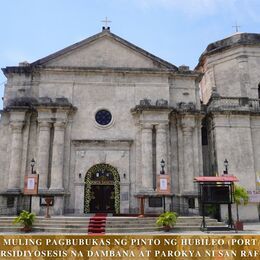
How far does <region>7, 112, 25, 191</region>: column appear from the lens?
74.5 feet

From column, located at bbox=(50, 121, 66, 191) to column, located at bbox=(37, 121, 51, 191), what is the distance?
481 mm

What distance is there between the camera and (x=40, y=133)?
23.5 metres

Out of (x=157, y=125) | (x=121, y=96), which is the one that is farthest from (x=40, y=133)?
(x=157, y=125)

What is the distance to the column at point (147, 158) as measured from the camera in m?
22.9

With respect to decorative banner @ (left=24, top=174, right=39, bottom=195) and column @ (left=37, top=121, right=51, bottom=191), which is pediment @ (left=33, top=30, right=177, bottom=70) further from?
decorative banner @ (left=24, top=174, right=39, bottom=195)

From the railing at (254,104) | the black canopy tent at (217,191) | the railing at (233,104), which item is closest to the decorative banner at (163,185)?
the black canopy tent at (217,191)

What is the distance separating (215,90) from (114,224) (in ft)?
46.7

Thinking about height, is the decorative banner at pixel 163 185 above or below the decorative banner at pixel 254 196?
above

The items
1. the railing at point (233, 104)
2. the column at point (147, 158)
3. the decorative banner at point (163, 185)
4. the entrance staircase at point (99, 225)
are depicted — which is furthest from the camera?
the railing at point (233, 104)

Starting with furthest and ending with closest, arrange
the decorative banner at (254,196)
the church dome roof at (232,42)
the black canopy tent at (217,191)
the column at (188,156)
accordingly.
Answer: the church dome roof at (232,42) < the decorative banner at (254,196) < the column at (188,156) < the black canopy tent at (217,191)

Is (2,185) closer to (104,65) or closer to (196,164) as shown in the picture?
(104,65)

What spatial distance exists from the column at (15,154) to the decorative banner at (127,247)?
17654 millimetres

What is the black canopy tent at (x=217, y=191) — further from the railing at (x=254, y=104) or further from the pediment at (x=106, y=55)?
the pediment at (x=106, y=55)

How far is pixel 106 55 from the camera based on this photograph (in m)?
25.7
